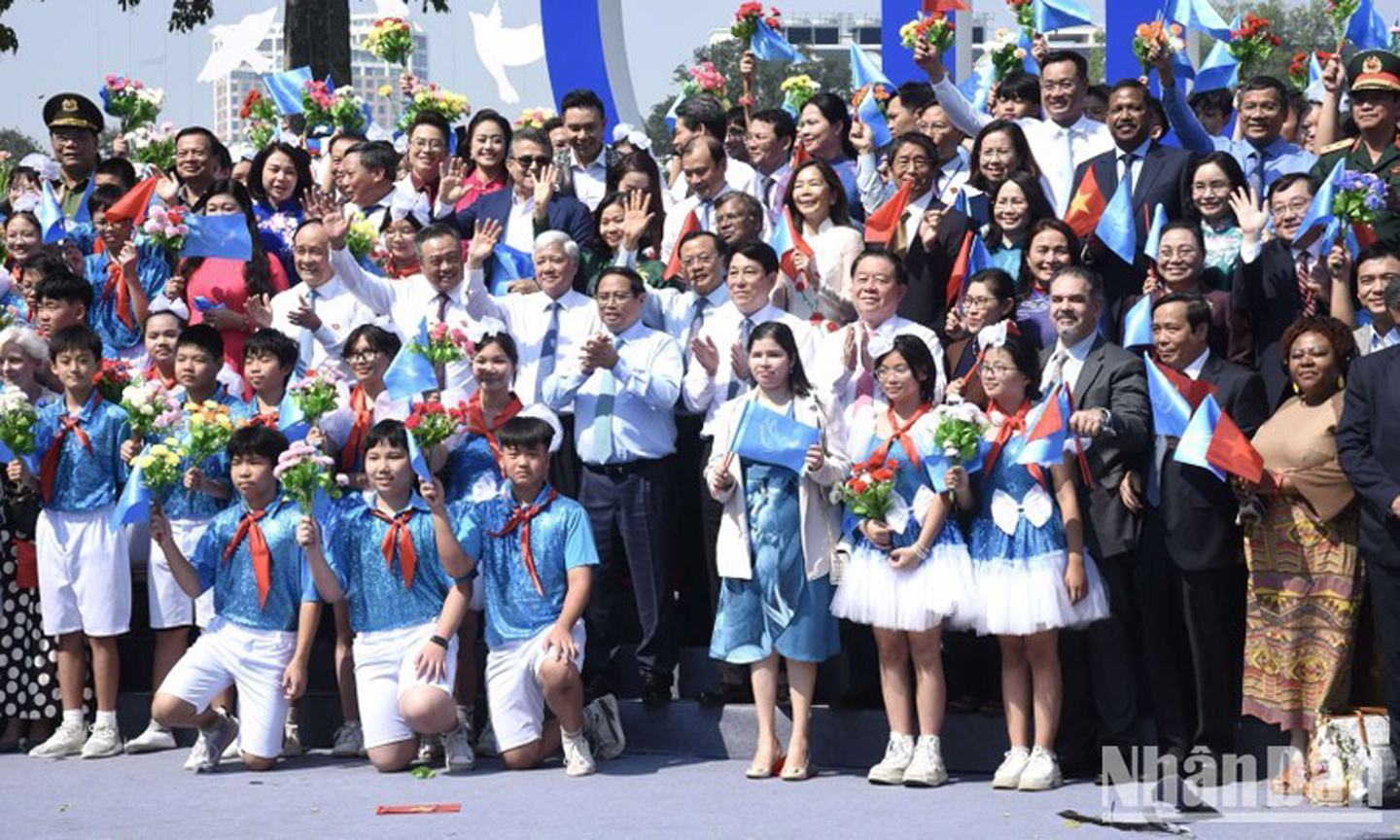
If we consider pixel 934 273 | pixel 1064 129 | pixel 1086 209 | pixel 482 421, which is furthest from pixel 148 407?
pixel 1064 129

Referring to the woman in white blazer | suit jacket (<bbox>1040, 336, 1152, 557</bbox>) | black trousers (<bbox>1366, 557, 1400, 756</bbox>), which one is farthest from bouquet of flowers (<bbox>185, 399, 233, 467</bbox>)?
black trousers (<bbox>1366, 557, 1400, 756</bbox>)

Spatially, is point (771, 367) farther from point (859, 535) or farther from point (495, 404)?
point (495, 404)

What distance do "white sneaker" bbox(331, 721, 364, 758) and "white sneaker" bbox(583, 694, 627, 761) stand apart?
1.06 metres

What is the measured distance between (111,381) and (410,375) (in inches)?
65.1

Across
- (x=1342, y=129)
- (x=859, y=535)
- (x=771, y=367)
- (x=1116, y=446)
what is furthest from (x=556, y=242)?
(x=1342, y=129)

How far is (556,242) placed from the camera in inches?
372

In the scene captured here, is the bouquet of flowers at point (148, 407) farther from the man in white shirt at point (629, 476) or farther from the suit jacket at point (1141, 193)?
the suit jacket at point (1141, 193)

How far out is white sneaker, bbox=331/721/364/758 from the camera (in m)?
9.05

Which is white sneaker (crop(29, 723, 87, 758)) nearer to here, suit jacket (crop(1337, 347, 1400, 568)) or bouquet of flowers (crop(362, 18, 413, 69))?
bouquet of flowers (crop(362, 18, 413, 69))

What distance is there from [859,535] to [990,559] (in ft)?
1.85

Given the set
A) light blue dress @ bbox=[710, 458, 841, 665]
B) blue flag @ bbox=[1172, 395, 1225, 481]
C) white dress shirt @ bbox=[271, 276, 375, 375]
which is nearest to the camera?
blue flag @ bbox=[1172, 395, 1225, 481]

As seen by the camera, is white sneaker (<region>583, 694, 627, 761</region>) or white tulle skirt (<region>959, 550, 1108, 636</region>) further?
white sneaker (<region>583, 694, 627, 761</region>)

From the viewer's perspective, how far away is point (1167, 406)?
7762mm

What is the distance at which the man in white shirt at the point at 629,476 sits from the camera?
29.3 ft
